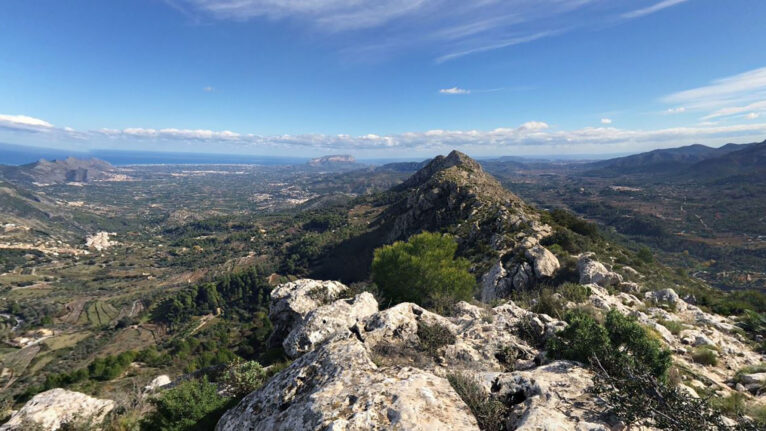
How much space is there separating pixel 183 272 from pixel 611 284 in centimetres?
19992

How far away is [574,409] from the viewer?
648 cm

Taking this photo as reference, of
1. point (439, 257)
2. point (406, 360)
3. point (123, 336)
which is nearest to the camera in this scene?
point (406, 360)

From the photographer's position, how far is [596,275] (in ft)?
93.9

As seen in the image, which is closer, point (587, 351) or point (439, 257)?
point (587, 351)

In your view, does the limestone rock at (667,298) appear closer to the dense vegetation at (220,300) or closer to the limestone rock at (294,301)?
the limestone rock at (294,301)

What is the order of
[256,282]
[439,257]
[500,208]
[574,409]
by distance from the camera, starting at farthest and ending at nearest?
[256,282]
[500,208]
[439,257]
[574,409]

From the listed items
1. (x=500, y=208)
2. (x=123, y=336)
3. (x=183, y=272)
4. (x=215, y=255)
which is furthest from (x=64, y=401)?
(x=215, y=255)

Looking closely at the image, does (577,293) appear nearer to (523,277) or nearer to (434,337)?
(523,277)

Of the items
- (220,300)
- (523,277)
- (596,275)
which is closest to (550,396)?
(596,275)

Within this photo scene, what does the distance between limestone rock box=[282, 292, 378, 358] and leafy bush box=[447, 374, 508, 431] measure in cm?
868

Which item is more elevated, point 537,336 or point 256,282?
point 537,336

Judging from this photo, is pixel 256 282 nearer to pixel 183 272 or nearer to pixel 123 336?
pixel 123 336

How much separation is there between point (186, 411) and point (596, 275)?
3283 centimetres

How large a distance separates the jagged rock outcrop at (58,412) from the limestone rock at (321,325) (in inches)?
301
